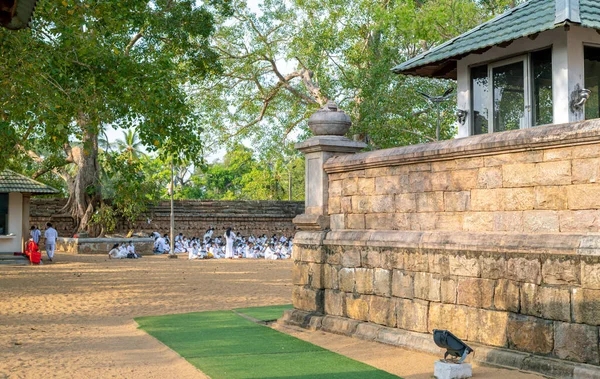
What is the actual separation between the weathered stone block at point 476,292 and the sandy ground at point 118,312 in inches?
28.3

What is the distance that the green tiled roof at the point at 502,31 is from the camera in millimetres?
9656

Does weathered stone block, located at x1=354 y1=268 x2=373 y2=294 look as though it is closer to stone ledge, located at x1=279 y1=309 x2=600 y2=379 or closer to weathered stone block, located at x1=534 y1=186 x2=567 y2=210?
stone ledge, located at x1=279 y1=309 x2=600 y2=379

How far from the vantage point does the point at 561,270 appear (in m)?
6.50

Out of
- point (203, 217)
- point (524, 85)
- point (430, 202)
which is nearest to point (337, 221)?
point (430, 202)

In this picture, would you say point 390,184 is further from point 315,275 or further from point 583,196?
point 583,196

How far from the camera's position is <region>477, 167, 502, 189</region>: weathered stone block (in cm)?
734

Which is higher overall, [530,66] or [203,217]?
[530,66]

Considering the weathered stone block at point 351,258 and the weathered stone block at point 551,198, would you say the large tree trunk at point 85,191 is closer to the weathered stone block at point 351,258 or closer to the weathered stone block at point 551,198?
the weathered stone block at point 351,258

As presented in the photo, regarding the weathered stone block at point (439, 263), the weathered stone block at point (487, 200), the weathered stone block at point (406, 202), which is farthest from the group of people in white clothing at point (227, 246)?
the weathered stone block at point (487, 200)

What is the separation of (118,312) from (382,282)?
19.8ft

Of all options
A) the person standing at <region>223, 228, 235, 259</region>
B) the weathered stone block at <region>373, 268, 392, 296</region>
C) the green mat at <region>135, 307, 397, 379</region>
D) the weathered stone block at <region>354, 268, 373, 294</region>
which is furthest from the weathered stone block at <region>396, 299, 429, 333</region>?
the person standing at <region>223, 228, 235, 259</region>

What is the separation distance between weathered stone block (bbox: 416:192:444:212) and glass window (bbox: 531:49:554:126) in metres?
3.08

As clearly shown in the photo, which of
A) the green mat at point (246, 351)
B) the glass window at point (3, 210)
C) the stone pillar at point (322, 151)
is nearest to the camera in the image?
the green mat at point (246, 351)

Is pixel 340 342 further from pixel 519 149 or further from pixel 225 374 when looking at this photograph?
pixel 519 149
